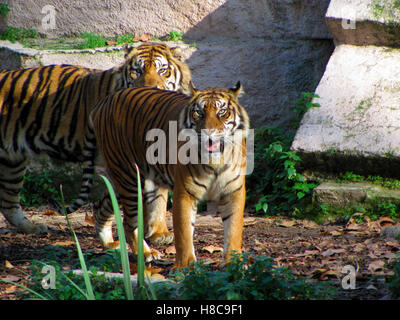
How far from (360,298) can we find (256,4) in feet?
16.5

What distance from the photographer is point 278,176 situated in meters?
6.03

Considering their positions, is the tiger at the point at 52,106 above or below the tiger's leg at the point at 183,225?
above

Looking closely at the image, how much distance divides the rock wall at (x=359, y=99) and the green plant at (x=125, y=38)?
7.89 ft

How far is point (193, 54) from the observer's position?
7.36 m

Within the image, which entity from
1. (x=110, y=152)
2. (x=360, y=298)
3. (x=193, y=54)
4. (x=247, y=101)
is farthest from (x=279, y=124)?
(x=360, y=298)

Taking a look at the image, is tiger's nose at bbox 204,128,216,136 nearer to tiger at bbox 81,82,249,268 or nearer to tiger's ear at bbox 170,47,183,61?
tiger at bbox 81,82,249,268

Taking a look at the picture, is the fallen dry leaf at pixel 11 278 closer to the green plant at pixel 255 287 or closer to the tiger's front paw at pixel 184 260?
the tiger's front paw at pixel 184 260

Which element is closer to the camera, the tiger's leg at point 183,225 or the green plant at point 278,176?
the tiger's leg at point 183,225

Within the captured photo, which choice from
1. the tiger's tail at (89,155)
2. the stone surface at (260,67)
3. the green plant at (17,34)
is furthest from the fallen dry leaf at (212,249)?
the green plant at (17,34)

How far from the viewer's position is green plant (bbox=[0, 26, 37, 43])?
7.57 metres

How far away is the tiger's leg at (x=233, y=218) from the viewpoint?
4199 mm

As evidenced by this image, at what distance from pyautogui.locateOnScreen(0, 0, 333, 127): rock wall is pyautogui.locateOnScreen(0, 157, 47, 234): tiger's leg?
1896mm

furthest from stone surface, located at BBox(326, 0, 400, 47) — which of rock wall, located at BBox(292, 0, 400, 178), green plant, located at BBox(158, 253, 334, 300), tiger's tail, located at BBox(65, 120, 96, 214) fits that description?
green plant, located at BBox(158, 253, 334, 300)
